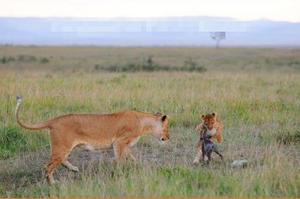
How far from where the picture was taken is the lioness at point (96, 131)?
7.72 m

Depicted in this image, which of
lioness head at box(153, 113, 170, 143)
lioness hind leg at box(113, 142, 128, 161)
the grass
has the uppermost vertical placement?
lioness head at box(153, 113, 170, 143)

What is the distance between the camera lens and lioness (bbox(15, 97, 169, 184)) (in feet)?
25.3

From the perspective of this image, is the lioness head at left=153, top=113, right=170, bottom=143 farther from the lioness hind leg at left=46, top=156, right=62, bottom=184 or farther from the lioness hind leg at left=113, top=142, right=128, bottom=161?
the lioness hind leg at left=46, top=156, right=62, bottom=184

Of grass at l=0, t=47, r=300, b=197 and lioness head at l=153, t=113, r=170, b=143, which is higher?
lioness head at l=153, t=113, r=170, b=143

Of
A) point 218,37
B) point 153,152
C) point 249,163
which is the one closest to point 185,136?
point 153,152

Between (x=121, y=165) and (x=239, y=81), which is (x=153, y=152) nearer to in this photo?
(x=121, y=165)

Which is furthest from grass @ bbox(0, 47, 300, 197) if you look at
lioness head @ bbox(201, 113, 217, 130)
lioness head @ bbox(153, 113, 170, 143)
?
lioness head @ bbox(201, 113, 217, 130)

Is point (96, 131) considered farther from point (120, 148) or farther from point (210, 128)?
point (210, 128)

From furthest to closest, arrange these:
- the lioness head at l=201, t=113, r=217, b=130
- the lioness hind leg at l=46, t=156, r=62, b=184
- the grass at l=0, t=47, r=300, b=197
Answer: the lioness head at l=201, t=113, r=217, b=130 < the lioness hind leg at l=46, t=156, r=62, b=184 < the grass at l=0, t=47, r=300, b=197

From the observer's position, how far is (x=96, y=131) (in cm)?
802

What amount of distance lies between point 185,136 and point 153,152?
133 centimetres

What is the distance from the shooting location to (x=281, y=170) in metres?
7.20

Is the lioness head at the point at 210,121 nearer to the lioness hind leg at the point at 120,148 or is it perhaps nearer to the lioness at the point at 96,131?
the lioness at the point at 96,131

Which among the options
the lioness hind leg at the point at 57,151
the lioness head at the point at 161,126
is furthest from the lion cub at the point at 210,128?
the lioness hind leg at the point at 57,151
